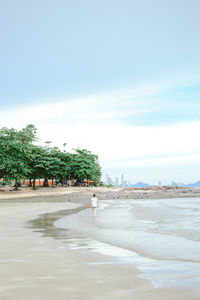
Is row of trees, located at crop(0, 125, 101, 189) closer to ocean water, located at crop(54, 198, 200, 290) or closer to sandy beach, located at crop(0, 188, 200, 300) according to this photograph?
ocean water, located at crop(54, 198, 200, 290)

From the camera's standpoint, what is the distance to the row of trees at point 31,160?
169 ft

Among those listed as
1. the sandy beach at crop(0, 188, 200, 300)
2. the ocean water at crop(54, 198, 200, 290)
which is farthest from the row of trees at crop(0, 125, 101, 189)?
the sandy beach at crop(0, 188, 200, 300)

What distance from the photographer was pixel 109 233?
49.5 ft

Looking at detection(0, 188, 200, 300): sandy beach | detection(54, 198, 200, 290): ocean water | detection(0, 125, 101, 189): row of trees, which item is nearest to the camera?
detection(0, 188, 200, 300): sandy beach

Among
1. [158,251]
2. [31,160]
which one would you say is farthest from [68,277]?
[31,160]

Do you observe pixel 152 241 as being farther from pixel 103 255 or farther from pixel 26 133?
pixel 26 133

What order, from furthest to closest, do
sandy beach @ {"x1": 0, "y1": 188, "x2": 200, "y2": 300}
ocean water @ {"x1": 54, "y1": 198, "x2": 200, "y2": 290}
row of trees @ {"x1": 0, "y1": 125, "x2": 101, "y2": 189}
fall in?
Result: row of trees @ {"x1": 0, "y1": 125, "x2": 101, "y2": 189}, ocean water @ {"x1": 54, "y1": 198, "x2": 200, "y2": 290}, sandy beach @ {"x1": 0, "y1": 188, "x2": 200, "y2": 300}

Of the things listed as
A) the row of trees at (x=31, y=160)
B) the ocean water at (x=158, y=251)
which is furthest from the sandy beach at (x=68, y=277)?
the row of trees at (x=31, y=160)

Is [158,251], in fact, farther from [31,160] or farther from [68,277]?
[31,160]

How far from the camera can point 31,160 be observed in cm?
5688

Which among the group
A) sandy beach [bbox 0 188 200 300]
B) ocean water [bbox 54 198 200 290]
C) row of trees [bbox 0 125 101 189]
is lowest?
ocean water [bbox 54 198 200 290]

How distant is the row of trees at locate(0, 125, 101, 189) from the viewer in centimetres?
5155

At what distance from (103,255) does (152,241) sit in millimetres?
3418

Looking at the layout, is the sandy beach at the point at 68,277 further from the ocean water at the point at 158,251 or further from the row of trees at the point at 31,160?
the row of trees at the point at 31,160
